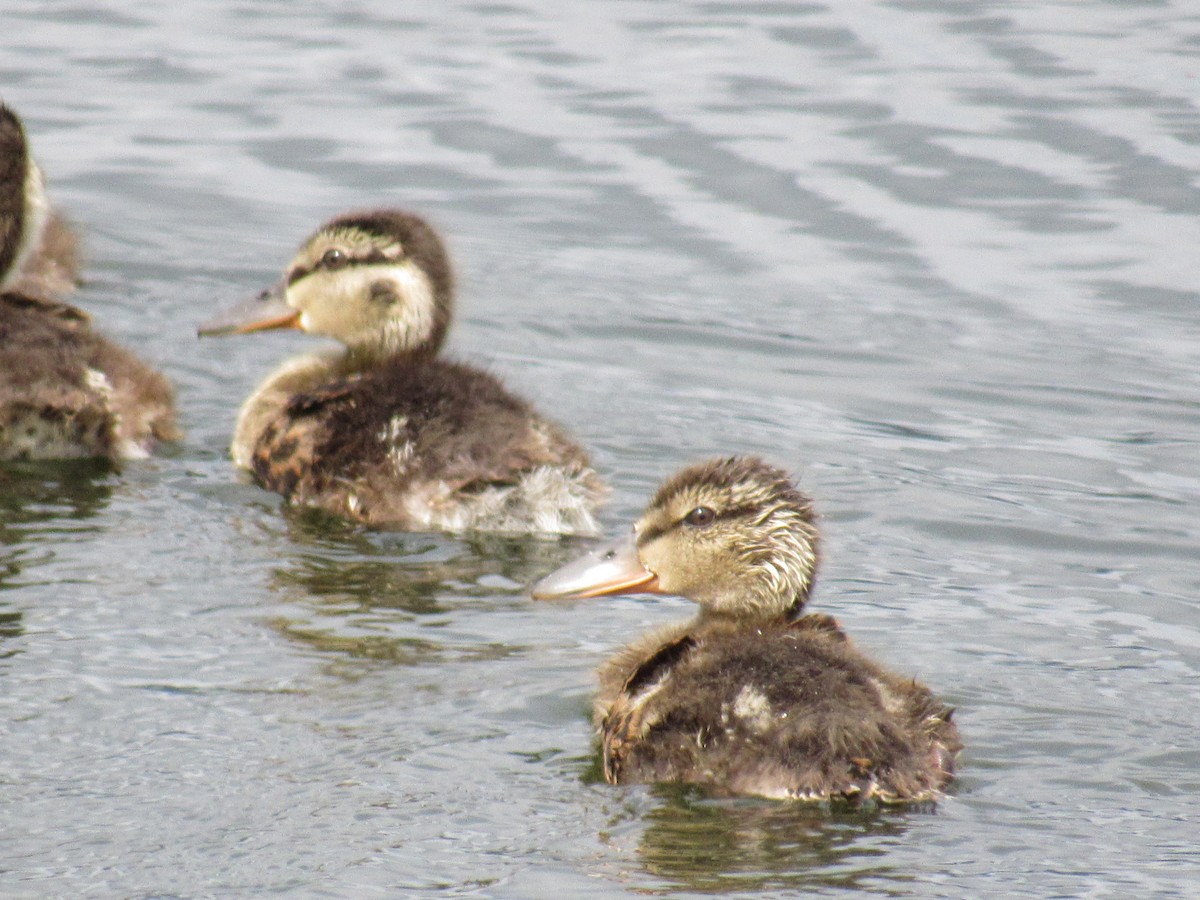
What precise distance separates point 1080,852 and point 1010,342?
5014mm

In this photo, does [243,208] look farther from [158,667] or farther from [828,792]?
[828,792]

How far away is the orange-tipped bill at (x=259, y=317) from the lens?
27.4 ft

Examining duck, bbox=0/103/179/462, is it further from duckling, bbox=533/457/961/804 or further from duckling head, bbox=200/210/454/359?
duckling, bbox=533/457/961/804

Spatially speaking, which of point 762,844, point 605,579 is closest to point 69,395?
point 605,579

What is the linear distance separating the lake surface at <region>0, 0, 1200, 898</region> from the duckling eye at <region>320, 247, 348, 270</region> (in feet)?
2.54

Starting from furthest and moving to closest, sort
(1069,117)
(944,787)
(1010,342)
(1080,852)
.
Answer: (1069,117) < (1010,342) < (944,787) < (1080,852)

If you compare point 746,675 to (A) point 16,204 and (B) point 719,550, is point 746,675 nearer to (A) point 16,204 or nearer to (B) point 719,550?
(B) point 719,550

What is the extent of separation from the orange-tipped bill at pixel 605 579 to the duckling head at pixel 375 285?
2.23 meters

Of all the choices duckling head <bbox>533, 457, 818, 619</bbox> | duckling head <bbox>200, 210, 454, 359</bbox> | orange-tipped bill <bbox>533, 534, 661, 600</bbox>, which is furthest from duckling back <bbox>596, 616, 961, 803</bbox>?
duckling head <bbox>200, 210, 454, 359</bbox>

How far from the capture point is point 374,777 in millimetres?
5145

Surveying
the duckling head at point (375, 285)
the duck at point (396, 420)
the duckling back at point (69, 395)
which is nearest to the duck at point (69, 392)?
the duckling back at point (69, 395)

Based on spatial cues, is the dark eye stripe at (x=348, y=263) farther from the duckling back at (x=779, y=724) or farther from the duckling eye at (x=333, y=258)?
the duckling back at (x=779, y=724)

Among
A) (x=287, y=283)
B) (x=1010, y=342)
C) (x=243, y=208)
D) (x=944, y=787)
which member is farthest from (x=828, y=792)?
(x=243, y=208)

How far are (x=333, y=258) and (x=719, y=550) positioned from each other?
9.54 ft
